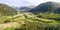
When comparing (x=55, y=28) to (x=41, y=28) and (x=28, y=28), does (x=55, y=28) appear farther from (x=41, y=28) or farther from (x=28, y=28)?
(x=28, y=28)

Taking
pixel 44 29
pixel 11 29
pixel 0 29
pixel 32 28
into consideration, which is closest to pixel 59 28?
pixel 44 29

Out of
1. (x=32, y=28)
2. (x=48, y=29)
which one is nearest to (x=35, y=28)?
(x=32, y=28)

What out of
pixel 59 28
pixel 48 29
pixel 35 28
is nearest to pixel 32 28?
pixel 35 28

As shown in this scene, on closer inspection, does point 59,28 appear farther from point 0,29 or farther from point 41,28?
point 0,29

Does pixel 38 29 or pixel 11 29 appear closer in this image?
pixel 38 29

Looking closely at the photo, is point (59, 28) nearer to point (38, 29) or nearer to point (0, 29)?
point (38, 29)

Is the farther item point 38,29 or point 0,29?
point 0,29
